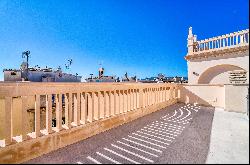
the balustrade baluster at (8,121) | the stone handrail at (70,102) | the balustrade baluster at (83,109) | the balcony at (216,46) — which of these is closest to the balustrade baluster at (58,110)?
the stone handrail at (70,102)

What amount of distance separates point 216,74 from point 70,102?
50.6 ft

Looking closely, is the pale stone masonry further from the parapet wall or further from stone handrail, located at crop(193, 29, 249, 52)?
the parapet wall

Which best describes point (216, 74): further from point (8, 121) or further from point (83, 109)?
point (8, 121)

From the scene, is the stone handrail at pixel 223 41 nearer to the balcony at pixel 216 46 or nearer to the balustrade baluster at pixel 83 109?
the balcony at pixel 216 46

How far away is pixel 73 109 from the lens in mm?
5844


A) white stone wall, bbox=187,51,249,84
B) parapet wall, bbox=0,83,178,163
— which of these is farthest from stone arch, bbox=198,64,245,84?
parapet wall, bbox=0,83,178,163

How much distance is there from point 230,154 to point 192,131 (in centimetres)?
198

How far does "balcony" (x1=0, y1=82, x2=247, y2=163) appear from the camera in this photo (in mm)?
3500

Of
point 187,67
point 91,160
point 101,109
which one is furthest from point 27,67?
point 91,160

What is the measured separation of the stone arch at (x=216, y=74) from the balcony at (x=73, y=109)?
581 cm

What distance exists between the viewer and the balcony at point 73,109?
11.5 ft

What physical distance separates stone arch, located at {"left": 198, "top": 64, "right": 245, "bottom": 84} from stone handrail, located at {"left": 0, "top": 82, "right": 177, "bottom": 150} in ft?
29.8

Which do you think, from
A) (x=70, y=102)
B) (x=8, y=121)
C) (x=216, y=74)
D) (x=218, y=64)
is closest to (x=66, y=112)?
(x=70, y=102)

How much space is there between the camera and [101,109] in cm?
596
